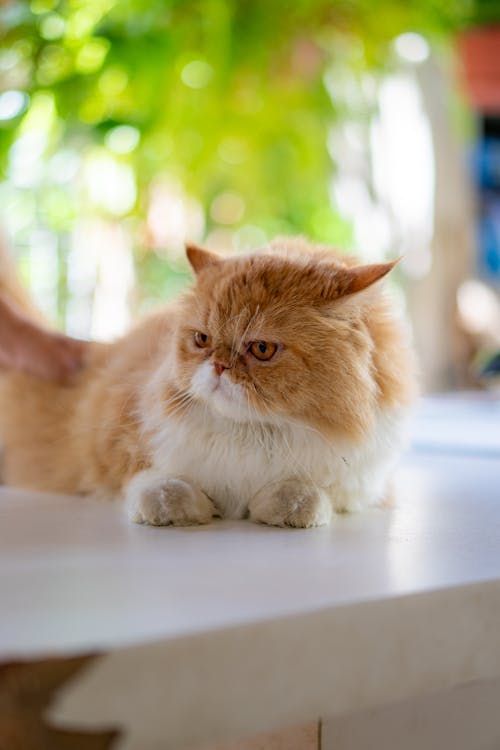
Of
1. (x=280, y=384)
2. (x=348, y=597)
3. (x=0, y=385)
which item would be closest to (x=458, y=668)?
(x=348, y=597)

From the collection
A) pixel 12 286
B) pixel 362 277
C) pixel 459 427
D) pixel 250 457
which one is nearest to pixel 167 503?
pixel 250 457

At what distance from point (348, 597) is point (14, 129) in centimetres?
154

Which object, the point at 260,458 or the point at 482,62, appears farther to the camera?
the point at 482,62

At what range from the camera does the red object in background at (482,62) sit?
2.88 metres

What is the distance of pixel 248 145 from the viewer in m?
2.43

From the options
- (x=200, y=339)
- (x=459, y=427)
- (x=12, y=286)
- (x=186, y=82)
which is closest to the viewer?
(x=200, y=339)

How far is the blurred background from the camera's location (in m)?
2.00

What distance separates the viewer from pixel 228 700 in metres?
0.58

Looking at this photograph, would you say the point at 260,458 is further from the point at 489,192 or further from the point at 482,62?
the point at 489,192

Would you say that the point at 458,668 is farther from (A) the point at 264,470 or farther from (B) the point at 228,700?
(A) the point at 264,470

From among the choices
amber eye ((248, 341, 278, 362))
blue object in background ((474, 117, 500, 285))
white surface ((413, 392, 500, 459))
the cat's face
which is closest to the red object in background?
white surface ((413, 392, 500, 459))

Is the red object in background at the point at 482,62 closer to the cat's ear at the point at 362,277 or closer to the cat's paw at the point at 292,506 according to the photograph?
the cat's ear at the point at 362,277

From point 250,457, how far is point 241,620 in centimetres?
53

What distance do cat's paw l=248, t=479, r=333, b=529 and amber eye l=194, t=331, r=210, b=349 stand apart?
0.22 meters
